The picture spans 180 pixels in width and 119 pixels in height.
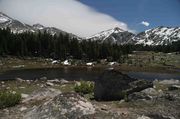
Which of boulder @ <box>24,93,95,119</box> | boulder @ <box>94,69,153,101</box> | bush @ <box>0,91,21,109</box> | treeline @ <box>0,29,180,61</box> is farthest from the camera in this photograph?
treeline @ <box>0,29,180,61</box>

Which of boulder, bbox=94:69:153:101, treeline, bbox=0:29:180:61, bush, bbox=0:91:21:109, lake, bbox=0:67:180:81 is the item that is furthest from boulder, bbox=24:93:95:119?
treeline, bbox=0:29:180:61

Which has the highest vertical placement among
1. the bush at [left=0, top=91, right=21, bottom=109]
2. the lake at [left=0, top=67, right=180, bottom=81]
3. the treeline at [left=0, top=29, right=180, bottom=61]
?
the treeline at [left=0, top=29, right=180, bottom=61]

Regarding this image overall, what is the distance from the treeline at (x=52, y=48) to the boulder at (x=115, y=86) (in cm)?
11115

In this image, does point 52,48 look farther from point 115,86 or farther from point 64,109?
point 64,109

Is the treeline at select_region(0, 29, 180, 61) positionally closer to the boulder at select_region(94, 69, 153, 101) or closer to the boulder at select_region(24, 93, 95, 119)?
the boulder at select_region(94, 69, 153, 101)

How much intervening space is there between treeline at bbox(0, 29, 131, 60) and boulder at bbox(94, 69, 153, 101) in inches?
4376

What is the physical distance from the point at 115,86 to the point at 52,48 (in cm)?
11800

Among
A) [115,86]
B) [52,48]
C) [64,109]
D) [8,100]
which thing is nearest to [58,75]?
[115,86]

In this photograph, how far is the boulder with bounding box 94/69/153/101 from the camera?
78.8ft

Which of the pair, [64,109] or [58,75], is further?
[58,75]

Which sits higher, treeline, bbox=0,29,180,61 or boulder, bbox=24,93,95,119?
treeline, bbox=0,29,180,61

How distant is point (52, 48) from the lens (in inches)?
5546

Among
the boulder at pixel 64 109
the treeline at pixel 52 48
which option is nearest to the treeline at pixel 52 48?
the treeline at pixel 52 48

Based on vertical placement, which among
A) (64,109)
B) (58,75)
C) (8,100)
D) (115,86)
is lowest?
(58,75)
